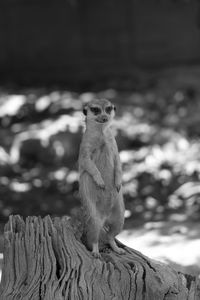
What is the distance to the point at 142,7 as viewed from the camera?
11.6 meters

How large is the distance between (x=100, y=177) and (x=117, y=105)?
623 centimetres

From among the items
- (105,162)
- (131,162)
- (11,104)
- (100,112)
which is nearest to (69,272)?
(105,162)

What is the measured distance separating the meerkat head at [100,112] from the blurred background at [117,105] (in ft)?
3.88

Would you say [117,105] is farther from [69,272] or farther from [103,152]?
[69,272]

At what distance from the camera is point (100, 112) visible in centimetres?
354

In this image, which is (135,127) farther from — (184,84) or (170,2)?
(170,2)

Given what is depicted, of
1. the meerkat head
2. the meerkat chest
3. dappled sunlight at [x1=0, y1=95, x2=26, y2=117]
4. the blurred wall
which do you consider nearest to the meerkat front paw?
the meerkat chest

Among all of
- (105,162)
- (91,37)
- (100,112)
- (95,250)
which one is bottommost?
(95,250)

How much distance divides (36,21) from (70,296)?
920 centimetres

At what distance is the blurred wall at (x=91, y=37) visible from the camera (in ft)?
38.3

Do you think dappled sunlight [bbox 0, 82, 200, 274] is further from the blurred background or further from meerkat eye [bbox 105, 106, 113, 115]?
meerkat eye [bbox 105, 106, 113, 115]

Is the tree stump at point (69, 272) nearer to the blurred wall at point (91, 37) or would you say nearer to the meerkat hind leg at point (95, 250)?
the meerkat hind leg at point (95, 250)

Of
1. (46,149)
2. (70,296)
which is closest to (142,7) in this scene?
(46,149)

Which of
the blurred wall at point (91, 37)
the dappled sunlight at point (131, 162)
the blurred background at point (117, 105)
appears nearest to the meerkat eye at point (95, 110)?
the blurred background at point (117, 105)
